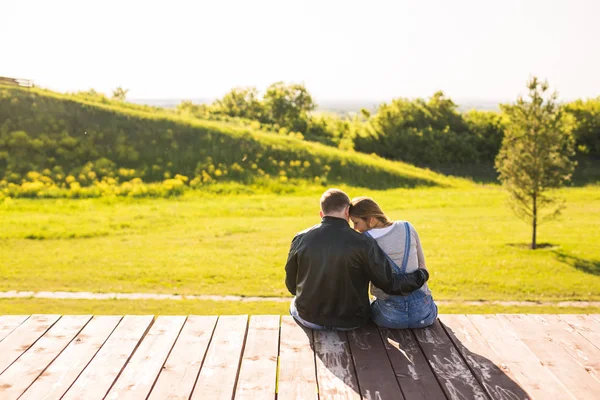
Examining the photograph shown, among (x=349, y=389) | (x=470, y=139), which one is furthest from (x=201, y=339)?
(x=470, y=139)

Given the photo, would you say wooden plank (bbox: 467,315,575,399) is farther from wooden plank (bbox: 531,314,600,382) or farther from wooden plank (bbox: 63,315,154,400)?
wooden plank (bbox: 63,315,154,400)

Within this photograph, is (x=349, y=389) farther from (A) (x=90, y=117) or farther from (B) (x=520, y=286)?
(A) (x=90, y=117)

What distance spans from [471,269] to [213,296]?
22.4ft

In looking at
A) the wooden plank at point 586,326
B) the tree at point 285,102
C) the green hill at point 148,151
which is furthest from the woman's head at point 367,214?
the tree at point 285,102

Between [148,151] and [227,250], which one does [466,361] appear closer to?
[227,250]

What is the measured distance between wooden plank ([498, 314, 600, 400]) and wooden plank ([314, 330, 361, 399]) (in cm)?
170

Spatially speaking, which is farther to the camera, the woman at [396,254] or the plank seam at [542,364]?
the woman at [396,254]

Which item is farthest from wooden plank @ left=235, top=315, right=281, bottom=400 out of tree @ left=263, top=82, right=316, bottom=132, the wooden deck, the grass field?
tree @ left=263, top=82, right=316, bottom=132

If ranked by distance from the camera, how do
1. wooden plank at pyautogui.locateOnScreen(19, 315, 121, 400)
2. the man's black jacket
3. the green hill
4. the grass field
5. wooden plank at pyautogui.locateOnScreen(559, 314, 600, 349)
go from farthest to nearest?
the green hill → the grass field → wooden plank at pyautogui.locateOnScreen(559, 314, 600, 349) → the man's black jacket → wooden plank at pyautogui.locateOnScreen(19, 315, 121, 400)

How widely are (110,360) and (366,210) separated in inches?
107

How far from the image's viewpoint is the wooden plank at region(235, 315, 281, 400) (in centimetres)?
465

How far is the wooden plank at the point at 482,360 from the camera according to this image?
4.71 meters

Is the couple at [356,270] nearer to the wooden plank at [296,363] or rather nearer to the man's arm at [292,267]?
the man's arm at [292,267]

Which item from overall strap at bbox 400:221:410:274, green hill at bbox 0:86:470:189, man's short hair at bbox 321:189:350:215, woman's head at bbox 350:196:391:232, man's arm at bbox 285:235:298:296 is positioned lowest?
green hill at bbox 0:86:470:189
